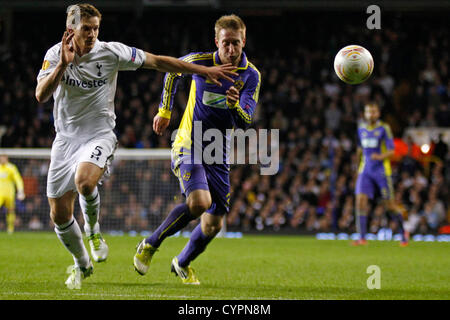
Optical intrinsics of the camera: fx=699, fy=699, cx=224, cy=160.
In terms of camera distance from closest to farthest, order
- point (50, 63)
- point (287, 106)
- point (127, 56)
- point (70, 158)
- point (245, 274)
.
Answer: point (50, 63) → point (127, 56) → point (70, 158) → point (245, 274) → point (287, 106)

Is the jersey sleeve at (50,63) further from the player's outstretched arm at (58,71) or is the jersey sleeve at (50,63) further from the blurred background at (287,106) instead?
the blurred background at (287,106)

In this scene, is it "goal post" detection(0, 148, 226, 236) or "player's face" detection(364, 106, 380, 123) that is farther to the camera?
"goal post" detection(0, 148, 226, 236)

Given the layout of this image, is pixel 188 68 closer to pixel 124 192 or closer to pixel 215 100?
pixel 215 100

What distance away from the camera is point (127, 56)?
20.1 ft

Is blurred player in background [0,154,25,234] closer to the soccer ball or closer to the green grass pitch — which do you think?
the green grass pitch

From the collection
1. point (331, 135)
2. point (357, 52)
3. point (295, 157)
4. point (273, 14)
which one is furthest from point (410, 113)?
point (357, 52)

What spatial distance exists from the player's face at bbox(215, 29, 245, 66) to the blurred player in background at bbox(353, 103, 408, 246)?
→ 7.02 m

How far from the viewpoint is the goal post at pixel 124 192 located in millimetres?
16750

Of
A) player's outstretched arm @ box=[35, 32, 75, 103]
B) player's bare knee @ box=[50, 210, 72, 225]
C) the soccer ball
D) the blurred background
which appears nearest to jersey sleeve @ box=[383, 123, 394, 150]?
the blurred background

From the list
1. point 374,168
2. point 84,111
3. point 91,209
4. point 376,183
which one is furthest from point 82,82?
point 376,183

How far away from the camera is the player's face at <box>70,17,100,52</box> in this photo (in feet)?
19.4

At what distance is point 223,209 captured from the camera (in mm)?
6734

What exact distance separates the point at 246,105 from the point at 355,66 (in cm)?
136

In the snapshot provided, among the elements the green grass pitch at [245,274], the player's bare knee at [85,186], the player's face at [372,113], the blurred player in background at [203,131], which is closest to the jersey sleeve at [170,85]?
the blurred player in background at [203,131]
